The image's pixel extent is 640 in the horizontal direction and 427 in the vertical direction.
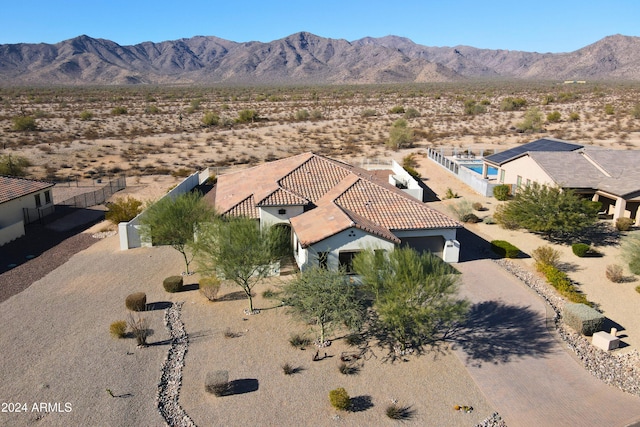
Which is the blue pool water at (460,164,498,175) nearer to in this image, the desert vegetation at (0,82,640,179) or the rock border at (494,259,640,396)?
the desert vegetation at (0,82,640,179)

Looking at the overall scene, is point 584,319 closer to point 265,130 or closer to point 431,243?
point 431,243

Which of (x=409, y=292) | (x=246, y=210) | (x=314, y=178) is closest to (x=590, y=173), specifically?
(x=314, y=178)

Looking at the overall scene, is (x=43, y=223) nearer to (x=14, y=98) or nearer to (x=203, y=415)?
(x=203, y=415)

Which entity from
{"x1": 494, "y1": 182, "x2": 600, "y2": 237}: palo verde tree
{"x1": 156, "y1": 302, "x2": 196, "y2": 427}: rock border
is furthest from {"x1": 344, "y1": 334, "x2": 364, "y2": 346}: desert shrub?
{"x1": 494, "y1": 182, "x2": 600, "y2": 237}: palo verde tree

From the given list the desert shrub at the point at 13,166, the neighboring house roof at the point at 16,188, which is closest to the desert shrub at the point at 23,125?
the desert shrub at the point at 13,166

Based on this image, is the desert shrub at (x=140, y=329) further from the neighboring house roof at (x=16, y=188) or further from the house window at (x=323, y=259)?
the neighboring house roof at (x=16, y=188)

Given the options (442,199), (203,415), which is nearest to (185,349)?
(203,415)
